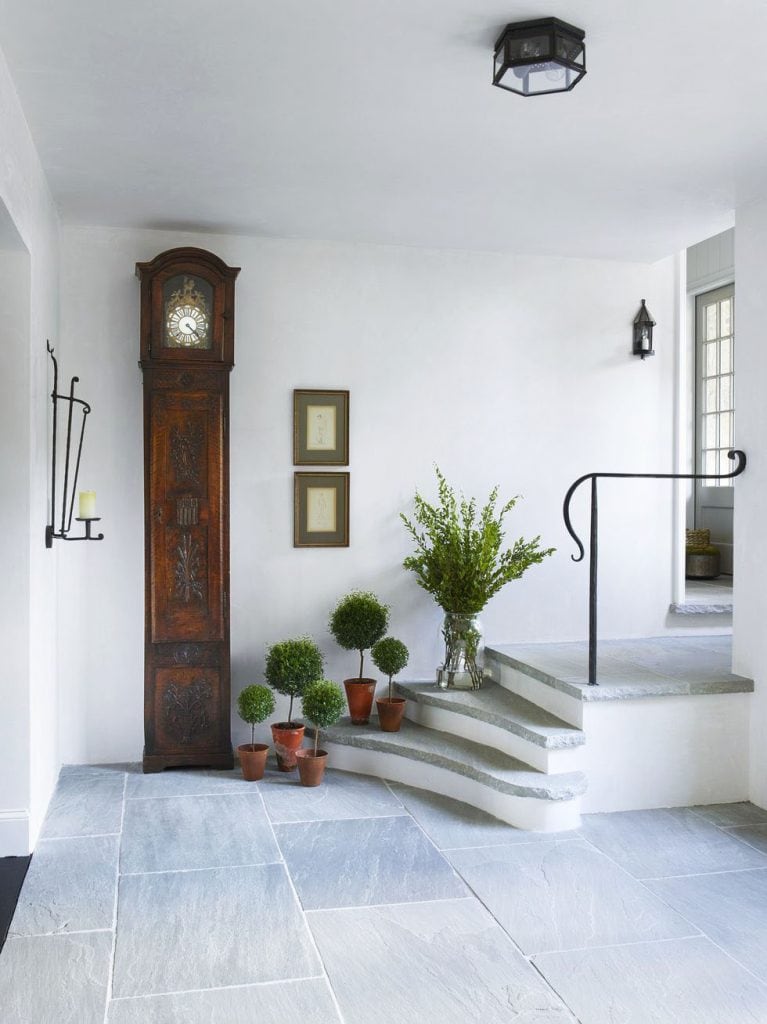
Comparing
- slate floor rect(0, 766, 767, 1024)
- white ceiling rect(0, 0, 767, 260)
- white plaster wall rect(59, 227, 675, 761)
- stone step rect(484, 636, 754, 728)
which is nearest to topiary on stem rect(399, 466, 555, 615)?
white plaster wall rect(59, 227, 675, 761)

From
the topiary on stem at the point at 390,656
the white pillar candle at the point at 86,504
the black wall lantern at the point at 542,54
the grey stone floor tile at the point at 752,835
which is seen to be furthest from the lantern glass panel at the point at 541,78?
the grey stone floor tile at the point at 752,835

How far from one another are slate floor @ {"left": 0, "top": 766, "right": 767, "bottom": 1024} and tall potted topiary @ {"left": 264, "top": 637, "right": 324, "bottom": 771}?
30 cm

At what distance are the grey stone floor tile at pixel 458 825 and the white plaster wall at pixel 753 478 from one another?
104 centimetres

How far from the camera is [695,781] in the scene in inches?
157

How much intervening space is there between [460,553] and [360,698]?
2.80 feet

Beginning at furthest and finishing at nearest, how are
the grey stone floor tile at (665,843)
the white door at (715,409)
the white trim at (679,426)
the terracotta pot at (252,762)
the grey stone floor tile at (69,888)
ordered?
the white door at (715,409) → the white trim at (679,426) → the terracotta pot at (252,762) → the grey stone floor tile at (665,843) → the grey stone floor tile at (69,888)

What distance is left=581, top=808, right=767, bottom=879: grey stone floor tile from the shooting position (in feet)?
10.9

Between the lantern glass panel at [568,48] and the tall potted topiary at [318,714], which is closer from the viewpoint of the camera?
the lantern glass panel at [568,48]

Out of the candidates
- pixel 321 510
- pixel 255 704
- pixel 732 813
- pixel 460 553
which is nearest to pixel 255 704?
pixel 255 704

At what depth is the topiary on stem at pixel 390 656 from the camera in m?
4.54

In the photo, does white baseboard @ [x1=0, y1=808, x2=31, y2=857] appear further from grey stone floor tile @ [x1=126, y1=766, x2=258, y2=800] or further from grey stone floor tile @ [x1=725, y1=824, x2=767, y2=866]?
grey stone floor tile @ [x1=725, y1=824, x2=767, y2=866]

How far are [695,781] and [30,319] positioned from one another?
3.22 metres

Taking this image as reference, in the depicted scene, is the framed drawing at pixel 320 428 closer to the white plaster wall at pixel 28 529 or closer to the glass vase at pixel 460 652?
the glass vase at pixel 460 652

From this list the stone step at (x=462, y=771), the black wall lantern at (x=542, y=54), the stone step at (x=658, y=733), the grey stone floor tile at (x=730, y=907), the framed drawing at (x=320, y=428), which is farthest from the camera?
the framed drawing at (x=320, y=428)
